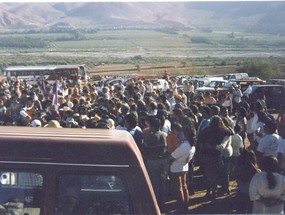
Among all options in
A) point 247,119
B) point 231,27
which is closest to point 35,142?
point 247,119

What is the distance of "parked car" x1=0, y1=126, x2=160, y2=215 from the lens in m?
3.32

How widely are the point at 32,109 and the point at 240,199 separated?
6346 mm

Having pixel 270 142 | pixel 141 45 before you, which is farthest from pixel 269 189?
pixel 141 45

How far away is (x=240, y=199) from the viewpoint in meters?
6.70

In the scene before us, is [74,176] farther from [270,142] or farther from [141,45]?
[141,45]

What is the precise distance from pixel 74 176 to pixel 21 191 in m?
0.41

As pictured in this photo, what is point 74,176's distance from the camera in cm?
335

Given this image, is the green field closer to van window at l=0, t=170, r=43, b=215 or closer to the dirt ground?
the dirt ground

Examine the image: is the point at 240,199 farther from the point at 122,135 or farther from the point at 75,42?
the point at 75,42

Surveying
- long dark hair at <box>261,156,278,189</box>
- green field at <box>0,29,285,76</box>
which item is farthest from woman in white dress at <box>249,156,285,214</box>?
green field at <box>0,29,285,76</box>

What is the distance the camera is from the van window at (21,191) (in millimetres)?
3350

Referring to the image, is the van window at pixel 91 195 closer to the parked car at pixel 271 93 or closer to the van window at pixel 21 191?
the van window at pixel 21 191

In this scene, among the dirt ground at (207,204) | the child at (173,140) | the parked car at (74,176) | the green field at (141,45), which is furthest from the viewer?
the green field at (141,45)

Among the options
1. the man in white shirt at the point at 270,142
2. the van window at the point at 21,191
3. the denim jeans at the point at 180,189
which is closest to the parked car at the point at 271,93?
the man in white shirt at the point at 270,142
